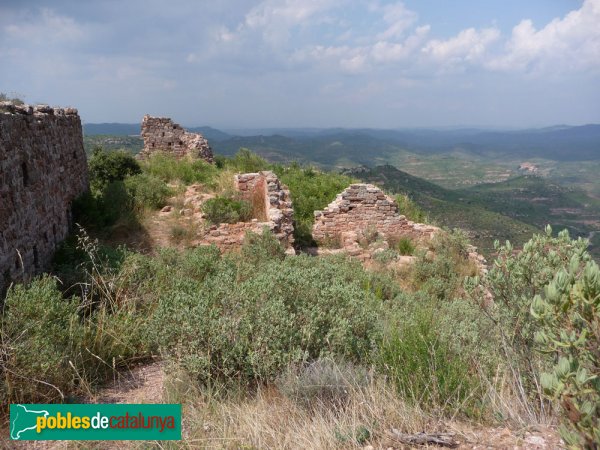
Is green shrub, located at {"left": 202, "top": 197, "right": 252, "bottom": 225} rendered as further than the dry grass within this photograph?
Yes

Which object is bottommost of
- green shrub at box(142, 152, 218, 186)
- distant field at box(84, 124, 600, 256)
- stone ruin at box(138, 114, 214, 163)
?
Result: distant field at box(84, 124, 600, 256)

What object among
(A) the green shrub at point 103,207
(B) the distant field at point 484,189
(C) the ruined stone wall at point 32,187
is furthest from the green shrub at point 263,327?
(B) the distant field at point 484,189

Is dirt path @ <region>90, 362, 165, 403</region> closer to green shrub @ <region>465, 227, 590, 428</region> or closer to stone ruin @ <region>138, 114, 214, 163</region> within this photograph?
green shrub @ <region>465, 227, 590, 428</region>

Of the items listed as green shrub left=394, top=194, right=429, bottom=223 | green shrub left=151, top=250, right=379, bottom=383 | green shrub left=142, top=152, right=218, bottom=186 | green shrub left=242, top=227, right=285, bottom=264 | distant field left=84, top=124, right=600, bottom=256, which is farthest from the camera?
distant field left=84, top=124, right=600, bottom=256

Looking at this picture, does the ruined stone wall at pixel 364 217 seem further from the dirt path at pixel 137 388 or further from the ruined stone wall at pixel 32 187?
the dirt path at pixel 137 388

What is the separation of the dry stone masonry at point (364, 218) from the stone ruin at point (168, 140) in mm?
7949

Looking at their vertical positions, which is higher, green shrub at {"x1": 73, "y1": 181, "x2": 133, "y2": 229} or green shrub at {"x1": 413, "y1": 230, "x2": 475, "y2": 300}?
green shrub at {"x1": 73, "y1": 181, "x2": 133, "y2": 229}

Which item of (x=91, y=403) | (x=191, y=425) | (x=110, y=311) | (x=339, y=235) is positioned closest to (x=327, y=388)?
(x=191, y=425)

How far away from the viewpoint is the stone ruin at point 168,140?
1759 centimetres

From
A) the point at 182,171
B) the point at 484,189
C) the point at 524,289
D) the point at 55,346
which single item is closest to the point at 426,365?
the point at 524,289

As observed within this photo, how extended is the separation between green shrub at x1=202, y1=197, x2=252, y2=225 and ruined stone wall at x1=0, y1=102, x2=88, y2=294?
2856 mm

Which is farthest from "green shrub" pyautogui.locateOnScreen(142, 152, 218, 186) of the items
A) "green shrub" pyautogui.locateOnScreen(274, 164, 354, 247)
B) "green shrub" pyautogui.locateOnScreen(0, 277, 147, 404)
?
"green shrub" pyautogui.locateOnScreen(0, 277, 147, 404)

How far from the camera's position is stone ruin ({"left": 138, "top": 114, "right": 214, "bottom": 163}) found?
17594 millimetres

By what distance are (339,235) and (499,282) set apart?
8.06m
